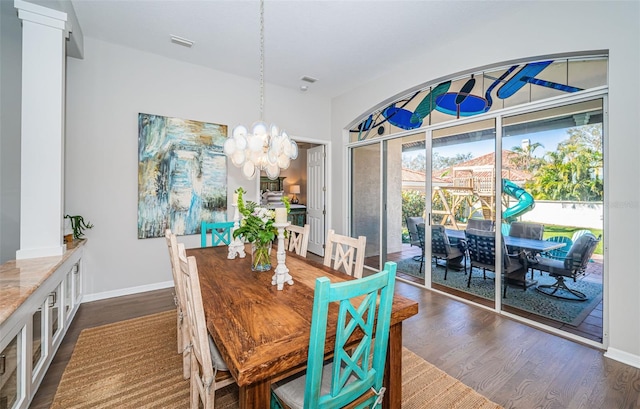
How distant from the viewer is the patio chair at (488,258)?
9.78 ft

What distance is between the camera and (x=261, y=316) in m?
1.35

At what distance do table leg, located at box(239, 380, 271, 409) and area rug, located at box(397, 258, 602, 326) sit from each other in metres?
3.03

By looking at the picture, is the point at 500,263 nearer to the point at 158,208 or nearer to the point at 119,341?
the point at 119,341

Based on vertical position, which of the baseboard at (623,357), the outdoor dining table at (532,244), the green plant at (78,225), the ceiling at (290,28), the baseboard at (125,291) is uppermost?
the ceiling at (290,28)

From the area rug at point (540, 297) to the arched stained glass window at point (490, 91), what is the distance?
1855 mm

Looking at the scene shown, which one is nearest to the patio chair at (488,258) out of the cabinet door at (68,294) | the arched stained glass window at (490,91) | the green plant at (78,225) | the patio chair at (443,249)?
the patio chair at (443,249)

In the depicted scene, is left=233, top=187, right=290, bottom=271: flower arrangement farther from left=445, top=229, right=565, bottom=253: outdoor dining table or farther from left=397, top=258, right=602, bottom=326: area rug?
left=397, top=258, right=602, bottom=326: area rug

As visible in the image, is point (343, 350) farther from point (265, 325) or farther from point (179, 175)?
point (179, 175)

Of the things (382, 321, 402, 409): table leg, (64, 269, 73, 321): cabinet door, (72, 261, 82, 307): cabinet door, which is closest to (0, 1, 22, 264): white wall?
(72, 261, 82, 307): cabinet door

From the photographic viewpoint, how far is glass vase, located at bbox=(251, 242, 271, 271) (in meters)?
2.06

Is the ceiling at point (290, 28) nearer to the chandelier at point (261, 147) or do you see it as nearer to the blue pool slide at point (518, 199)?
the chandelier at point (261, 147)

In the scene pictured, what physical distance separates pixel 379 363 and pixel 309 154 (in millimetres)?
5035

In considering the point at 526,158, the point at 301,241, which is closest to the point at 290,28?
the point at 301,241

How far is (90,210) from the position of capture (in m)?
3.36
